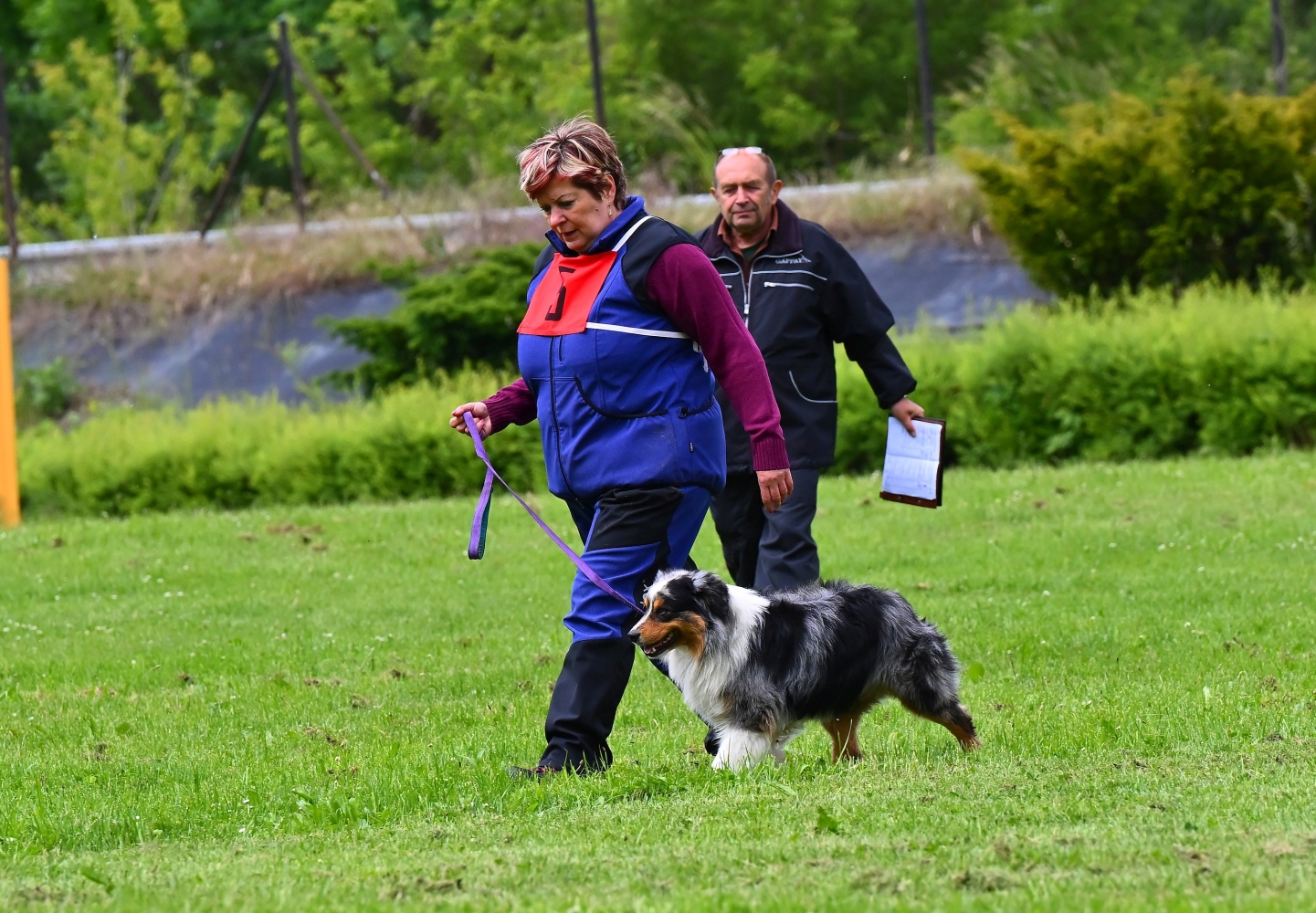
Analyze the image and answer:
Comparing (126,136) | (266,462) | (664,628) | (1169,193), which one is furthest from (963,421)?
(126,136)

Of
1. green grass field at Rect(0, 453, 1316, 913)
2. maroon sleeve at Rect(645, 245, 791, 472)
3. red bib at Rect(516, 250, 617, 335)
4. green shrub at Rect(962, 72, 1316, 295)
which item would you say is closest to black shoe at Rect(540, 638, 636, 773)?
green grass field at Rect(0, 453, 1316, 913)

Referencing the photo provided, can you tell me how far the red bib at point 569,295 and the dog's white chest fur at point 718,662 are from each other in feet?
3.45

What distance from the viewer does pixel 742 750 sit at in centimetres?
565

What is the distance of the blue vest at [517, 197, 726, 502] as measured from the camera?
5.51 meters

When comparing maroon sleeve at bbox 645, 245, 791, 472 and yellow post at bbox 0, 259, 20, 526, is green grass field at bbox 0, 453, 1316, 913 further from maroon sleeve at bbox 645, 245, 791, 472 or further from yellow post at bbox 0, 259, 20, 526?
yellow post at bbox 0, 259, 20, 526

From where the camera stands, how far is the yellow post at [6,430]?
599 inches

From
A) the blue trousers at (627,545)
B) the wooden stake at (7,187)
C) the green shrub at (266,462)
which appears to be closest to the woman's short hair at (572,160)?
the blue trousers at (627,545)

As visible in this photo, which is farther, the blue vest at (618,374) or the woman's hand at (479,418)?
the woman's hand at (479,418)

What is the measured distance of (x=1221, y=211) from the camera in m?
17.2

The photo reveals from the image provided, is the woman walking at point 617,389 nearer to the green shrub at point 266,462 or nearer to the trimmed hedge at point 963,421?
the trimmed hedge at point 963,421

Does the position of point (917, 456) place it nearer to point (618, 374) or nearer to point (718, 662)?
point (718, 662)

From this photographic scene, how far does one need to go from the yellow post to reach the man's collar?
10915 mm

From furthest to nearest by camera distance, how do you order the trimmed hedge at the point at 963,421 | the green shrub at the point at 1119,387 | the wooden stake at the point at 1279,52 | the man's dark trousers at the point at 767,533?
the wooden stake at the point at 1279,52 → the trimmed hedge at the point at 963,421 → the green shrub at the point at 1119,387 → the man's dark trousers at the point at 767,533

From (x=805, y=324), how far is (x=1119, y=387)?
352 inches
